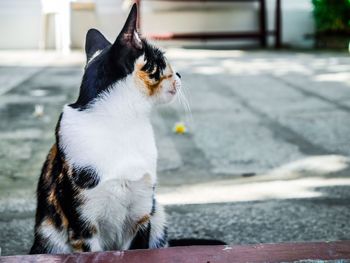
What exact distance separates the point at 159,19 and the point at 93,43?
26.5ft

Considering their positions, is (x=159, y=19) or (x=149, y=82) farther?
(x=159, y=19)

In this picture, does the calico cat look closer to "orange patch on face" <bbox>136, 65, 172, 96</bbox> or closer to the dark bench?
"orange patch on face" <bbox>136, 65, 172, 96</bbox>

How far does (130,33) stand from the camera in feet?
5.40

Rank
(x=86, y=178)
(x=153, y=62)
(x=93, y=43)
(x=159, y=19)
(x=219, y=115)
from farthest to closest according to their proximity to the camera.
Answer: (x=159, y=19)
(x=219, y=115)
(x=93, y=43)
(x=153, y=62)
(x=86, y=178)

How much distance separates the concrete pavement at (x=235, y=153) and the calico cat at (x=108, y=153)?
465 mm

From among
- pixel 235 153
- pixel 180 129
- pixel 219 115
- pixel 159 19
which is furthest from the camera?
pixel 159 19

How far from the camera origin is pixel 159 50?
1816 millimetres

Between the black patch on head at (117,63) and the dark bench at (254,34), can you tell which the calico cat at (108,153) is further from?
the dark bench at (254,34)

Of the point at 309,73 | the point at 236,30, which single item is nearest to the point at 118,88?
the point at 309,73

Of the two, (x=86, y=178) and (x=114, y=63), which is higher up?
(x=114, y=63)

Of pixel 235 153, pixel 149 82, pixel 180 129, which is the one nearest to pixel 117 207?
pixel 149 82

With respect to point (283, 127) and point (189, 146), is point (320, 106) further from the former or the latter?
point (189, 146)

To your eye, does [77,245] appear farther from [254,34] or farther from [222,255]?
[254,34]

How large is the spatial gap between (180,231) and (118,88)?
79cm
